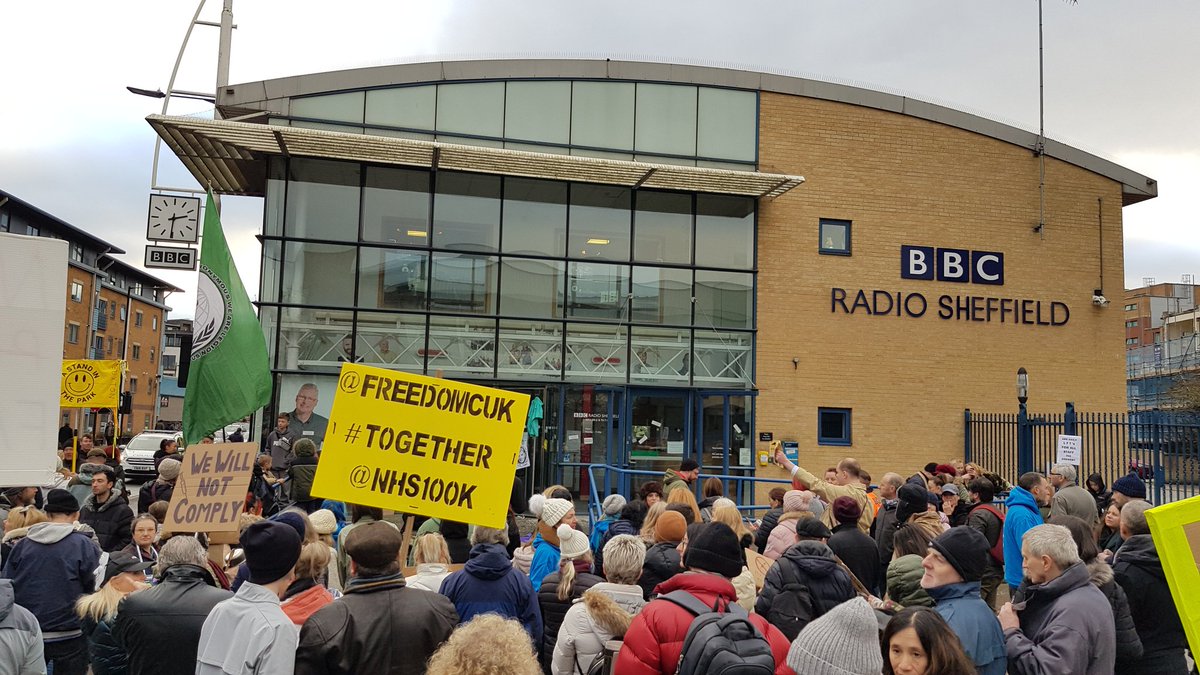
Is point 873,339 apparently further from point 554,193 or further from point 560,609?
point 560,609

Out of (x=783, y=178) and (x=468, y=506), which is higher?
(x=783, y=178)

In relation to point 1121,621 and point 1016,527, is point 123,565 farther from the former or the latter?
point 1016,527

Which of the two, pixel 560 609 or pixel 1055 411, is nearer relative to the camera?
pixel 560 609

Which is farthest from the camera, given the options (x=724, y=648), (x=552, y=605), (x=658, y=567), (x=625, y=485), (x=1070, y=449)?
(x=625, y=485)

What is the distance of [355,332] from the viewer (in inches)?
723

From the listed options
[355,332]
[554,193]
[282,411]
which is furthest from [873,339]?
[282,411]

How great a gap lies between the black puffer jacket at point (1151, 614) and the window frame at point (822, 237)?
14.9m

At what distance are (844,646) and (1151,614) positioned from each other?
12.3ft

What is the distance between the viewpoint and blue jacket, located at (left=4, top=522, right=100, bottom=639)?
6402 mm

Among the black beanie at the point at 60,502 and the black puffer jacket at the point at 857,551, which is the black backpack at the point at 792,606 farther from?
the black beanie at the point at 60,502

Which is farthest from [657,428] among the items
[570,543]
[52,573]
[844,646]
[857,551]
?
[844,646]

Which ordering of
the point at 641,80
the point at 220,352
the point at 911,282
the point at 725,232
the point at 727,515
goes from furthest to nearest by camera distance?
the point at 911,282 < the point at 725,232 < the point at 641,80 < the point at 220,352 < the point at 727,515

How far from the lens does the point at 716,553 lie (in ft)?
14.2

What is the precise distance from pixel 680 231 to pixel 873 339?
5005 mm
